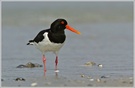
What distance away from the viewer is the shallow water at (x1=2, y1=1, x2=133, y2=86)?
7.51m

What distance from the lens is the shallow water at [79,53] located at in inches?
296

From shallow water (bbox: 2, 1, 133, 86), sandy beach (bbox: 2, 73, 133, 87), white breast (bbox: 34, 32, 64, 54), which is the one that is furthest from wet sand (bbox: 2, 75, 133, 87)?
white breast (bbox: 34, 32, 64, 54)

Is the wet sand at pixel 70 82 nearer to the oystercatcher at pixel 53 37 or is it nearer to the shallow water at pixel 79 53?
the shallow water at pixel 79 53

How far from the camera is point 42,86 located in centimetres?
618

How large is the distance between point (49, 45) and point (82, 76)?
1.09 meters

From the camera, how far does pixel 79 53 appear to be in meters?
9.77

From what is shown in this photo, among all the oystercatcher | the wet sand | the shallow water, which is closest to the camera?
the wet sand

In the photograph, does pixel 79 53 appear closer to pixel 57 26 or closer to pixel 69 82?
pixel 57 26

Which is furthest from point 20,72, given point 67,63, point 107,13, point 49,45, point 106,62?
point 107,13

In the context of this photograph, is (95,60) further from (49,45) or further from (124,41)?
Result: (124,41)

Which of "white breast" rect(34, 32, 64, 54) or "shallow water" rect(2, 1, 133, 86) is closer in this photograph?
"shallow water" rect(2, 1, 133, 86)

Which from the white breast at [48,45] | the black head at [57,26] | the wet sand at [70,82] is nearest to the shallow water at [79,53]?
the wet sand at [70,82]

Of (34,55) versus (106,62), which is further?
(34,55)

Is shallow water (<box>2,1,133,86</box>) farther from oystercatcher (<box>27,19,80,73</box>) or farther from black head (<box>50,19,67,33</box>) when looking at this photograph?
black head (<box>50,19,67,33</box>)
